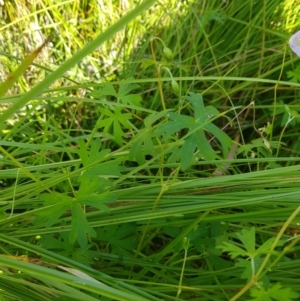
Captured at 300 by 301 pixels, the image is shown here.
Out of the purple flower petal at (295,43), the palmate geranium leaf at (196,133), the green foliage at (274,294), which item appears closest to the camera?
the green foliage at (274,294)

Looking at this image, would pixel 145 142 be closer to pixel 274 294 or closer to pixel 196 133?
pixel 196 133

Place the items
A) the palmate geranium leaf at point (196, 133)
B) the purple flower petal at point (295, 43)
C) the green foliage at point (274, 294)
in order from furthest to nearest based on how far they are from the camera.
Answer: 1. the purple flower petal at point (295, 43)
2. the palmate geranium leaf at point (196, 133)
3. the green foliage at point (274, 294)

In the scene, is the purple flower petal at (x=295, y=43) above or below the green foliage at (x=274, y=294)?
above

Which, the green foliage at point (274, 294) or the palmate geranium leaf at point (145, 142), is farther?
the palmate geranium leaf at point (145, 142)

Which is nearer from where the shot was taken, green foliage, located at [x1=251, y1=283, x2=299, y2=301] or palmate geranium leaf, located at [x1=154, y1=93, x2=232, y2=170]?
green foliage, located at [x1=251, y1=283, x2=299, y2=301]

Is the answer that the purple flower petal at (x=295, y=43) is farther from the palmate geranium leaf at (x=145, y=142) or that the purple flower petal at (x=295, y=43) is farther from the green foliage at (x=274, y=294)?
the green foliage at (x=274, y=294)

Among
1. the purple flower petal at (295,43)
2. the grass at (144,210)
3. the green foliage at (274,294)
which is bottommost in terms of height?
Result: the green foliage at (274,294)

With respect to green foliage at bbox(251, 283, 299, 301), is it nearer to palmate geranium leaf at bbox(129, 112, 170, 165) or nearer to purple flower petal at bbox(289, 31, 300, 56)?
palmate geranium leaf at bbox(129, 112, 170, 165)

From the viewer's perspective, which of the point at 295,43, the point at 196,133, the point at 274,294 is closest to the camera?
the point at 274,294

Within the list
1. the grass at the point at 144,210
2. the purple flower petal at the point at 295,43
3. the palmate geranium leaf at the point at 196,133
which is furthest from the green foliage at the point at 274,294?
the purple flower petal at the point at 295,43

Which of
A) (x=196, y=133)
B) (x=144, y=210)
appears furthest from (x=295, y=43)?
(x=144, y=210)

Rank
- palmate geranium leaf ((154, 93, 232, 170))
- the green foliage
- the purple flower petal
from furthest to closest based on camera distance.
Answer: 1. the purple flower petal
2. palmate geranium leaf ((154, 93, 232, 170))
3. the green foliage

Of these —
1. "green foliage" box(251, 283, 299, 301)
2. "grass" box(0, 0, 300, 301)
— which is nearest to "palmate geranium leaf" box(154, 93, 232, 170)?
"grass" box(0, 0, 300, 301)

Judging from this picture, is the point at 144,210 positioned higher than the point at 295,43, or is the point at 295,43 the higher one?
the point at 295,43
